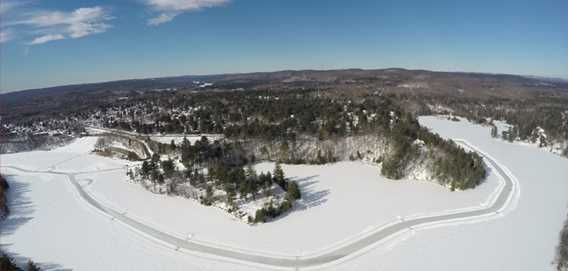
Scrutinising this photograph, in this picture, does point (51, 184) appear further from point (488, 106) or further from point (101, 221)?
point (488, 106)

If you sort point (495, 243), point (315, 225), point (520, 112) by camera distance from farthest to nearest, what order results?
point (520, 112)
point (315, 225)
point (495, 243)

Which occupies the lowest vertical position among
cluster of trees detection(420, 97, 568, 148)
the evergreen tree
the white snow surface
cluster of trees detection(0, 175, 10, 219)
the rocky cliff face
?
cluster of trees detection(0, 175, 10, 219)

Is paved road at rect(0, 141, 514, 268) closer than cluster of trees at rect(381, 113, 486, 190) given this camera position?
Yes

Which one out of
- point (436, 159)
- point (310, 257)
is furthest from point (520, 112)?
point (310, 257)

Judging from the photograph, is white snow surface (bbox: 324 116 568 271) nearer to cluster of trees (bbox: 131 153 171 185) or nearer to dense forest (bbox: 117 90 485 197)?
dense forest (bbox: 117 90 485 197)

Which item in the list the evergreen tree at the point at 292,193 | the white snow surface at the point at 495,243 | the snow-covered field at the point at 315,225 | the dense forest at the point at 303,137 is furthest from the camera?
the dense forest at the point at 303,137

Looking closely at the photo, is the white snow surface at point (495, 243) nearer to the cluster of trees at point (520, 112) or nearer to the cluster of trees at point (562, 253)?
the cluster of trees at point (562, 253)

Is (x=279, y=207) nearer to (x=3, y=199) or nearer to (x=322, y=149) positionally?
(x=322, y=149)

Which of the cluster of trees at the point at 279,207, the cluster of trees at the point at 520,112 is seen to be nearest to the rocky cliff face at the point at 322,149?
the cluster of trees at the point at 279,207

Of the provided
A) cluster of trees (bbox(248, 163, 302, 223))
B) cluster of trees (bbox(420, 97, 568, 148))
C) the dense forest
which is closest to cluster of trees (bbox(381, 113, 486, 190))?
the dense forest
